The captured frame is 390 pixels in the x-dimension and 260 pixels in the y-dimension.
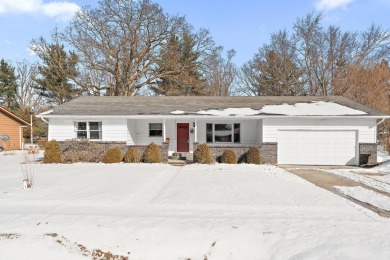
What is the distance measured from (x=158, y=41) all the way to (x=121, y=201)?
24646 mm

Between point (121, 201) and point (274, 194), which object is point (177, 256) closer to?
point (121, 201)

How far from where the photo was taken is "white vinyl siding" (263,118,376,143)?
1509cm

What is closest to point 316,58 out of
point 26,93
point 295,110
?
point 295,110

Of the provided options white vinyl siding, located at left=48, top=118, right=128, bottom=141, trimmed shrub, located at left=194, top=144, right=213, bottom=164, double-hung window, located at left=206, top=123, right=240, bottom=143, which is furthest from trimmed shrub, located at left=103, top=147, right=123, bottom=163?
double-hung window, located at left=206, top=123, right=240, bottom=143

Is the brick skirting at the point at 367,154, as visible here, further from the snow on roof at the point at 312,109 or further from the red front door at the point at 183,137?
the red front door at the point at 183,137

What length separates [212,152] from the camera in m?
15.4

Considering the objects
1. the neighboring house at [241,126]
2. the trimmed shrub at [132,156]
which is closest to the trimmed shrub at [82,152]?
the neighboring house at [241,126]

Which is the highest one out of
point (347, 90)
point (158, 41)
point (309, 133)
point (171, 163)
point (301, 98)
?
point (158, 41)

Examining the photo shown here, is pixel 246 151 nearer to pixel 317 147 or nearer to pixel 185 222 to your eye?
pixel 317 147

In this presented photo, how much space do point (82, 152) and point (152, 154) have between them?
400 centimetres

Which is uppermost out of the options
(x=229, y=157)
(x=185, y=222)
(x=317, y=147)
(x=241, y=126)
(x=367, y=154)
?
(x=241, y=126)

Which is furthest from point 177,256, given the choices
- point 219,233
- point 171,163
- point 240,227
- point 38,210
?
point 171,163

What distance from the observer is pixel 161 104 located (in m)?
18.0

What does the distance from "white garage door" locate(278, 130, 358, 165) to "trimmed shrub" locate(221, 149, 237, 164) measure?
275 centimetres
